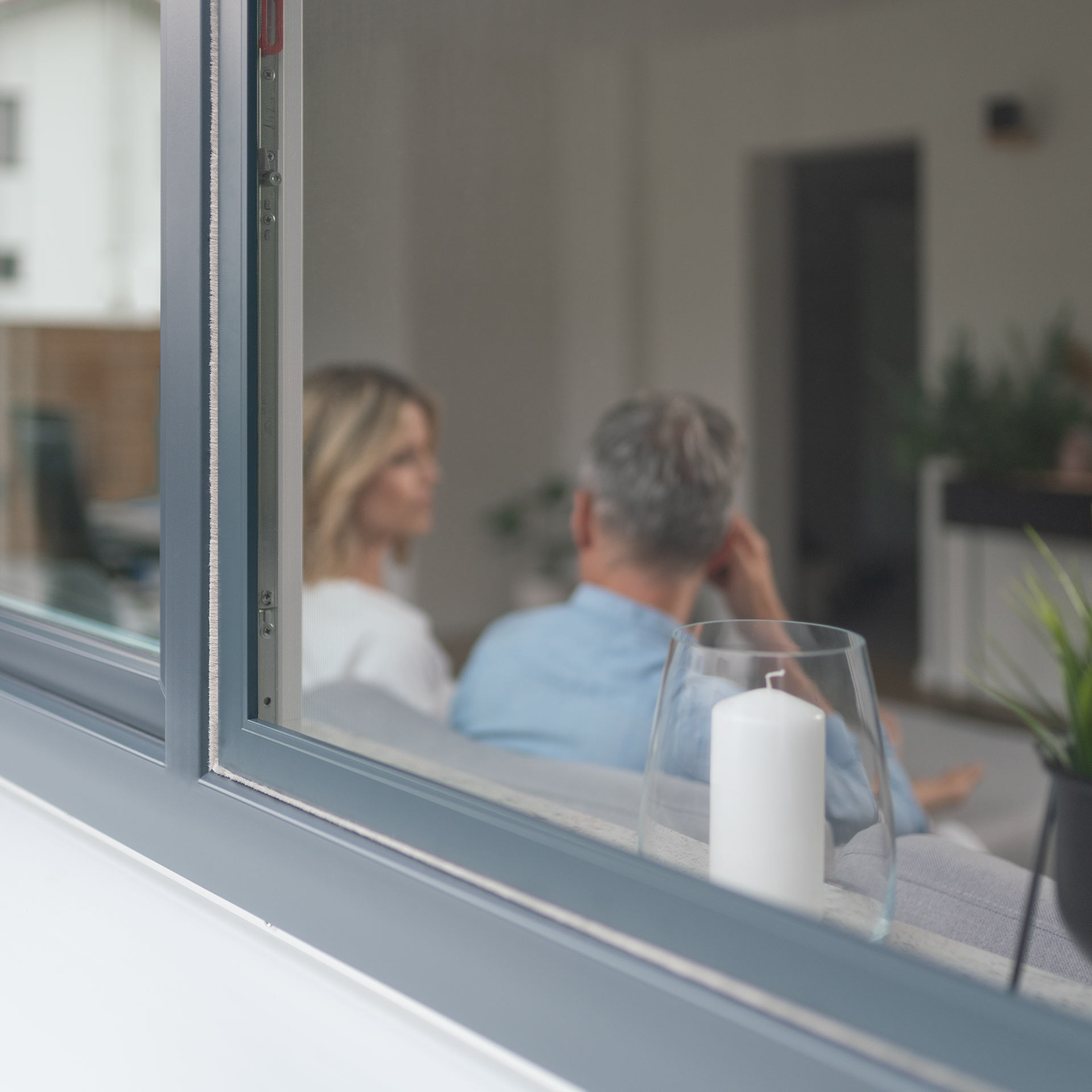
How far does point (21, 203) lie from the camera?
8.61 feet

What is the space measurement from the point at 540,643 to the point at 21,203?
5.89 feet

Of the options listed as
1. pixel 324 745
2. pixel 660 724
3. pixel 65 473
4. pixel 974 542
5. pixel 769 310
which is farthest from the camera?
pixel 769 310

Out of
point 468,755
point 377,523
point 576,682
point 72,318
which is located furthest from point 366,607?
point 72,318

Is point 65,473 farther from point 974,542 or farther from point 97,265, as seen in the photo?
point 974,542

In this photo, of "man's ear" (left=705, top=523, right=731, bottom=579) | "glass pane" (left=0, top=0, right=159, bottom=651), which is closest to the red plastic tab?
"man's ear" (left=705, top=523, right=731, bottom=579)

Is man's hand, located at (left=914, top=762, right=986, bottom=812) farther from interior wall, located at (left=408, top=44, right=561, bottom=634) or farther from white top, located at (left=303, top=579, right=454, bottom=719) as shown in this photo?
interior wall, located at (left=408, top=44, right=561, bottom=634)

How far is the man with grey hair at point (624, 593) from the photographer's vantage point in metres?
1.39

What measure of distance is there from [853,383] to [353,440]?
434 cm

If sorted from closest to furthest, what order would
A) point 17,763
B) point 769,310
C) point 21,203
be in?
1. point 17,763
2. point 21,203
3. point 769,310

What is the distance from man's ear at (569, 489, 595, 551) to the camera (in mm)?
1567

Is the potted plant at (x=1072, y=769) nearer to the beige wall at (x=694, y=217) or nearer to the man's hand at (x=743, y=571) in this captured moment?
the man's hand at (x=743, y=571)

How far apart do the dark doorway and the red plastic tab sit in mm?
5269

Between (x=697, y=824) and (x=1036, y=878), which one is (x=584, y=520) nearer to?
(x=697, y=824)

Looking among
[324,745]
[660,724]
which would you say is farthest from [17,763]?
[660,724]
